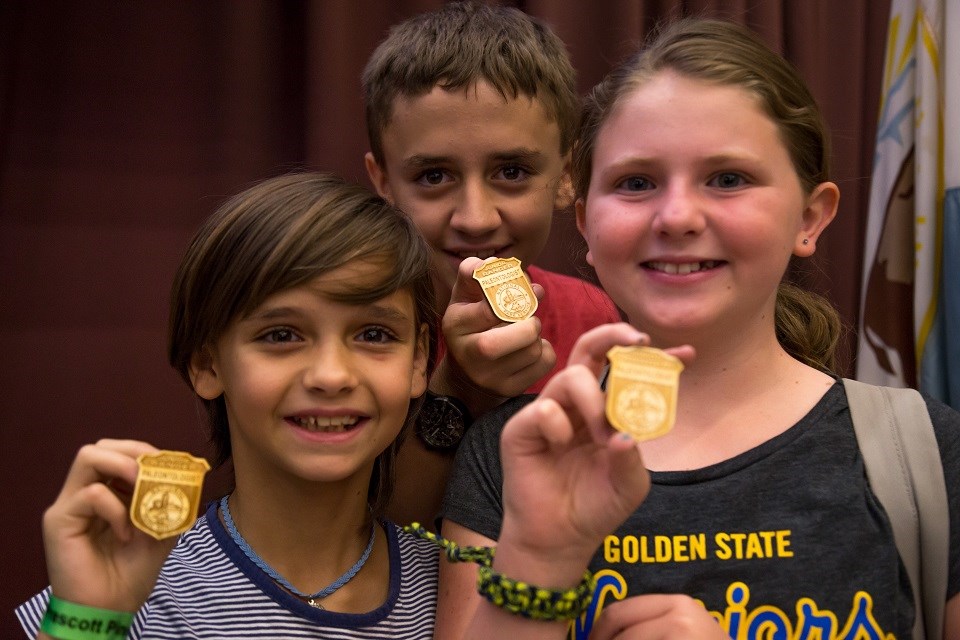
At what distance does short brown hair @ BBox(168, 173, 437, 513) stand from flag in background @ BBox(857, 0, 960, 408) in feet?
6.16

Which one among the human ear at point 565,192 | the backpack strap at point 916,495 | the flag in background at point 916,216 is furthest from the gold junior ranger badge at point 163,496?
the flag in background at point 916,216

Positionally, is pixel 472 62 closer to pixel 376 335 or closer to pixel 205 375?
pixel 376 335

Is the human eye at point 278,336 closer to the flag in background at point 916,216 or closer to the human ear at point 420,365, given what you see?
the human ear at point 420,365

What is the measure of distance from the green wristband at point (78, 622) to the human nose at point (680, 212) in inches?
42.5

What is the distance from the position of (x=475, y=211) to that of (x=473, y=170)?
11 cm

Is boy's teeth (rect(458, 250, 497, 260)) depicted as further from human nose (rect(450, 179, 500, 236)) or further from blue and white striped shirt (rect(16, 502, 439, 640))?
blue and white striped shirt (rect(16, 502, 439, 640))

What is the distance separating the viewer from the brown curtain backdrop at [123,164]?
2.83 metres

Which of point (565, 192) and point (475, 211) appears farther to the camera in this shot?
point (565, 192)

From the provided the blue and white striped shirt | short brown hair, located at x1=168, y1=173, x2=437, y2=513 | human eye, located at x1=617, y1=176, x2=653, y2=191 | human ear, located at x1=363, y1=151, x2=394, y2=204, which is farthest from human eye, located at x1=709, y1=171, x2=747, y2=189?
human ear, located at x1=363, y1=151, x2=394, y2=204

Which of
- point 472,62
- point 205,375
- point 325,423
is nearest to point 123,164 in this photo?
point 472,62

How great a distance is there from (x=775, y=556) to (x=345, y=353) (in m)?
0.82

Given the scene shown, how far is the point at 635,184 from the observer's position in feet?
5.54

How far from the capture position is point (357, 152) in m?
3.09

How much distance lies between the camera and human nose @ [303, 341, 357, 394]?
1.61 m
